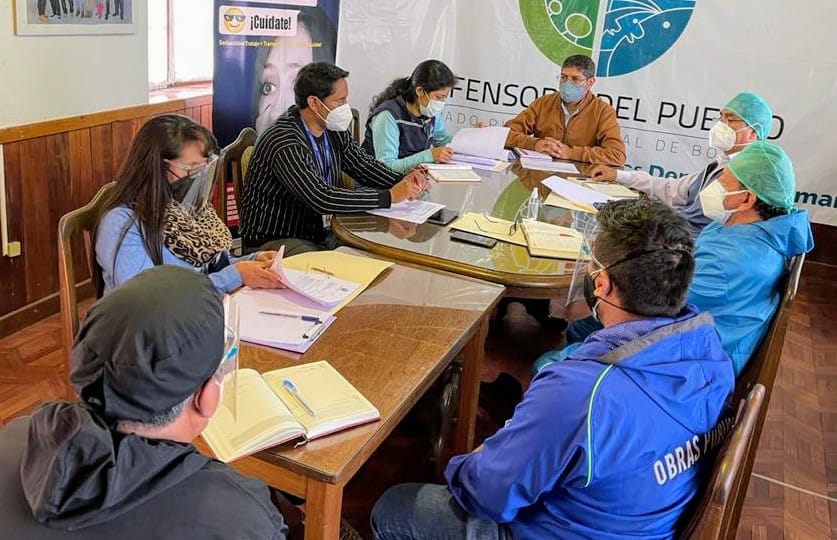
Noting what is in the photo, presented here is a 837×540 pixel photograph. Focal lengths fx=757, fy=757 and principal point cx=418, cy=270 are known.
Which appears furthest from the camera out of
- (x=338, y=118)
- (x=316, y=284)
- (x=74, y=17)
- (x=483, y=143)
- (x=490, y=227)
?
(x=483, y=143)

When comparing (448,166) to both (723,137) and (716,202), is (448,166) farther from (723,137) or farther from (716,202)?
(716,202)

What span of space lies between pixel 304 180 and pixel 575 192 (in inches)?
42.7

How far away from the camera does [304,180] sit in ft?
7.78

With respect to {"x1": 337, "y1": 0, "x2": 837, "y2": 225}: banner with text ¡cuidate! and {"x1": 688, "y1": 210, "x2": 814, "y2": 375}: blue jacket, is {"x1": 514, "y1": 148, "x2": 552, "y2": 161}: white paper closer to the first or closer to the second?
{"x1": 337, "y1": 0, "x2": 837, "y2": 225}: banner with text ¡cuidate!

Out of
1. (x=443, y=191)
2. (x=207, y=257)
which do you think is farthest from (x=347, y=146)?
(x=207, y=257)

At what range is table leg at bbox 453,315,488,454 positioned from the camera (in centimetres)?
194

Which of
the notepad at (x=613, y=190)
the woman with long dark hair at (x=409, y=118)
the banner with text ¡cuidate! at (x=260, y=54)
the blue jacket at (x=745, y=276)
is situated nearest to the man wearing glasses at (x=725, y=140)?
the notepad at (x=613, y=190)

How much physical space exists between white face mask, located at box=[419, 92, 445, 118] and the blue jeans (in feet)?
6.79

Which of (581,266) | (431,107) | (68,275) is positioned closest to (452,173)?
(431,107)

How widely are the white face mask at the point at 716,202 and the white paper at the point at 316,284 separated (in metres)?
1.02

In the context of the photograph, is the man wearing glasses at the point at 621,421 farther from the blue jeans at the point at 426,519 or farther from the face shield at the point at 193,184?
the face shield at the point at 193,184

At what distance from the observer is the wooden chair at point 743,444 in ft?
3.46

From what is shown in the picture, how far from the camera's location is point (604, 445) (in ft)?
3.76

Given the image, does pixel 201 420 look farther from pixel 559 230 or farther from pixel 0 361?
pixel 0 361
